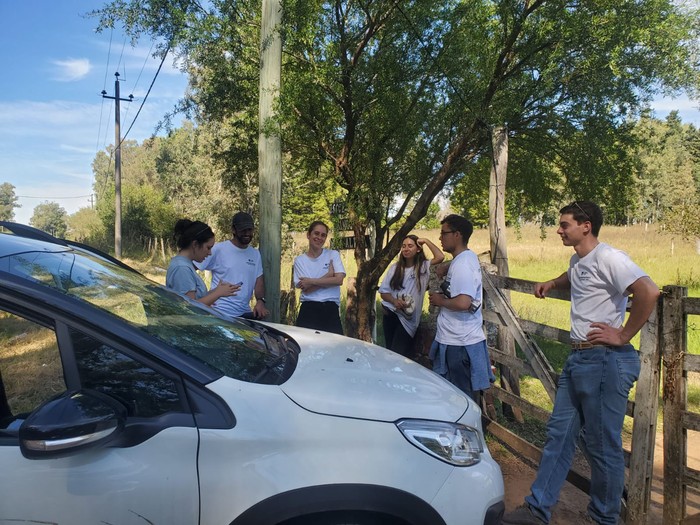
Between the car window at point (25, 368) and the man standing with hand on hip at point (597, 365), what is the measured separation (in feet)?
9.09

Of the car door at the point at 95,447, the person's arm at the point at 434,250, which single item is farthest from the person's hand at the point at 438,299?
the car door at the point at 95,447

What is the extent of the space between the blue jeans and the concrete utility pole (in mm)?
2848

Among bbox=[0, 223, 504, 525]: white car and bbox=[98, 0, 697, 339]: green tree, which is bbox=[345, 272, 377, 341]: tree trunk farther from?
bbox=[0, 223, 504, 525]: white car

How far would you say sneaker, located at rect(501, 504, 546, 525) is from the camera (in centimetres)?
322

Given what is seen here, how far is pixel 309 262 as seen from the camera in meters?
5.07

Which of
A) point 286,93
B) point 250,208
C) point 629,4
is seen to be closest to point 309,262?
point 286,93

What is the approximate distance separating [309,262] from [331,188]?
4410 millimetres

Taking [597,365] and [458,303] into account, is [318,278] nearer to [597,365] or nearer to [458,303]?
[458,303]

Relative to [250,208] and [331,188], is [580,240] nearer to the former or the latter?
[331,188]

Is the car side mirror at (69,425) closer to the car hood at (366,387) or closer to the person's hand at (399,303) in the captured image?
the car hood at (366,387)

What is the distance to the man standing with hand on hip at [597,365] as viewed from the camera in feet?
9.46

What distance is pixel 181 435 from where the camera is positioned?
1.72 meters

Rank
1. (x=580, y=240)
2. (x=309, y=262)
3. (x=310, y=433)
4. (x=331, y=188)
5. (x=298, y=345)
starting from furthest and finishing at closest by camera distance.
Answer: (x=331, y=188), (x=309, y=262), (x=580, y=240), (x=298, y=345), (x=310, y=433)


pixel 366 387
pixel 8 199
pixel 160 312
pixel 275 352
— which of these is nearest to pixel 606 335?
pixel 366 387
